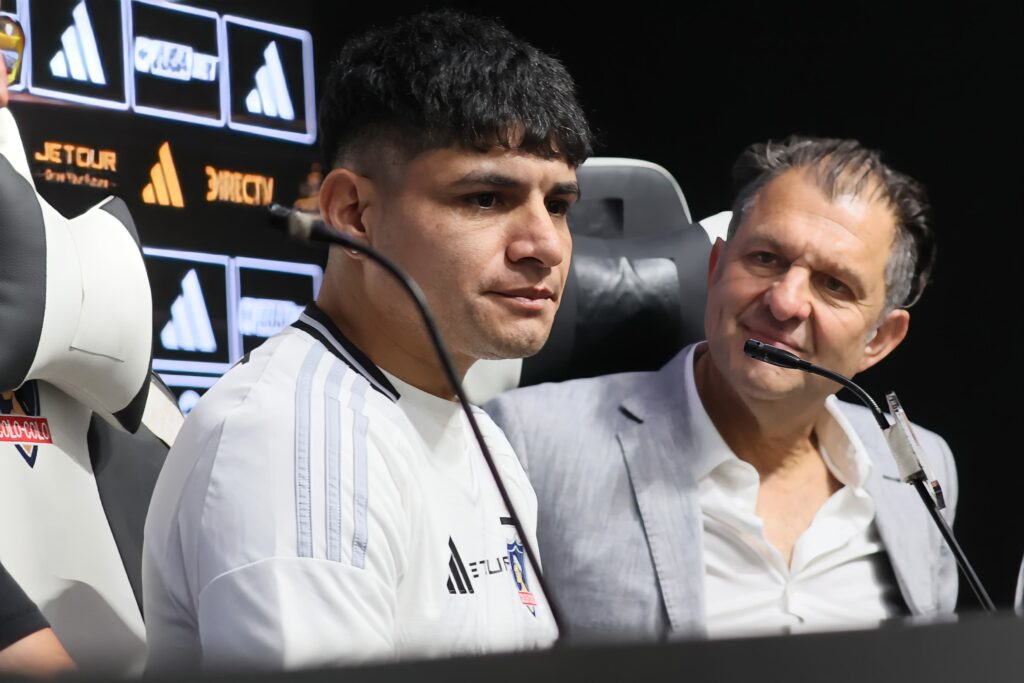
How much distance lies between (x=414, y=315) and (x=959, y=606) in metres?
1.08

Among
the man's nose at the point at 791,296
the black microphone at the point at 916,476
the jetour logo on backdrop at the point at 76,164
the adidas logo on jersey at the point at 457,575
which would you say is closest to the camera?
the adidas logo on jersey at the point at 457,575

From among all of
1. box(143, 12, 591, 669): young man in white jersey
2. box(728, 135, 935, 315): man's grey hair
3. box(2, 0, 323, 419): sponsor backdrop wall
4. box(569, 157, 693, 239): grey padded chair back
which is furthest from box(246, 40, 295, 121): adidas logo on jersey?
box(143, 12, 591, 669): young man in white jersey

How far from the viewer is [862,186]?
66.6 inches

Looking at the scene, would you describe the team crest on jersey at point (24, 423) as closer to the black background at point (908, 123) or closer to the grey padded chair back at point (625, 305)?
the grey padded chair back at point (625, 305)

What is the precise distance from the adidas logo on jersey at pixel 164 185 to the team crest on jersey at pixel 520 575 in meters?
1.80

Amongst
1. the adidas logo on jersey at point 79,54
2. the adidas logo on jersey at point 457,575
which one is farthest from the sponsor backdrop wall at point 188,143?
the adidas logo on jersey at point 457,575

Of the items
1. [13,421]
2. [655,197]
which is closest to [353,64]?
[13,421]

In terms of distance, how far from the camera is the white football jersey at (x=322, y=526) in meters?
0.84

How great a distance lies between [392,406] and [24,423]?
32 cm

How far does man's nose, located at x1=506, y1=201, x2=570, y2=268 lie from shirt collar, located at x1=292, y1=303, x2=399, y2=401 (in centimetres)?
15

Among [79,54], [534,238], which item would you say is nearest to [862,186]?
[534,238]

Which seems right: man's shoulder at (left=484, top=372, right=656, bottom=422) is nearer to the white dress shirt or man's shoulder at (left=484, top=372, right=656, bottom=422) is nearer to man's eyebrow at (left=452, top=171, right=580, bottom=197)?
the white dress shirt

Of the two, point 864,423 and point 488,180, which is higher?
point 488,180

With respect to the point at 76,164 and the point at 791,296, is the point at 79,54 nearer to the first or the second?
the point at 76,164
